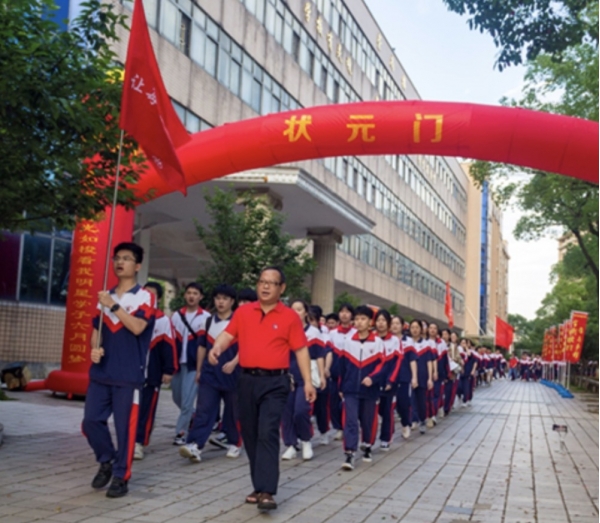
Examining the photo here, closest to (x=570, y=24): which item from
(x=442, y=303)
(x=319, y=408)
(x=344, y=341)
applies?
(x=344, y=341)

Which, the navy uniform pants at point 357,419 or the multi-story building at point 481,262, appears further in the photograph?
the multi-story building at point 481,262

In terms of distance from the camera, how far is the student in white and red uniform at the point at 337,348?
10.4 metres

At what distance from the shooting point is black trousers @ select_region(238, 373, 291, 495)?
21.7 feet

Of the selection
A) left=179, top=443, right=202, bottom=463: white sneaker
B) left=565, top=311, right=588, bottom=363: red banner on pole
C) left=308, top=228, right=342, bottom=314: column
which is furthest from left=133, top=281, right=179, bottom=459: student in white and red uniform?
left=565, top=311, right=588, bottom=363: red banner on pole

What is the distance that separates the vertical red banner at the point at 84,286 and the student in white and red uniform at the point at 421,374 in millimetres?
4969

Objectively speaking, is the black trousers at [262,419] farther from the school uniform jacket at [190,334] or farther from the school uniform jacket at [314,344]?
the school uniform jacket at [314,344]

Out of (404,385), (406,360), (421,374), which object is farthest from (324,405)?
(421,374)

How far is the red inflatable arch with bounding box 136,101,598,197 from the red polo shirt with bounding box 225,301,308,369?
638cm

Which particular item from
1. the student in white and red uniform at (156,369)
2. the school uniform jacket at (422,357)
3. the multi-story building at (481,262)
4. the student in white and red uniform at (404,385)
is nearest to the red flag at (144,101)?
the student in white and red uniform at (156,369)

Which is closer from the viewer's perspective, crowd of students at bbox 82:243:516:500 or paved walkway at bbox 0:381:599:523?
paved walkway at bbox 0:381:599:523

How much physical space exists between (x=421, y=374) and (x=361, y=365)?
5332 millimetres

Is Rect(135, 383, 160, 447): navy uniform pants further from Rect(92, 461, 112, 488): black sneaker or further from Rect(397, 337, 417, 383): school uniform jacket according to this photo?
Rect(397, 337, 417, 383): school uniform jacket

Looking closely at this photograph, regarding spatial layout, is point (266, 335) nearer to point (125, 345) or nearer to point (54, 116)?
point (125, 345)

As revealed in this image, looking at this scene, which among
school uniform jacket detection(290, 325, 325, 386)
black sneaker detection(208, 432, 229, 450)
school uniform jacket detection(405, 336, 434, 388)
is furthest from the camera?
school uniform jacket detection(405, 336, 434, 388)
